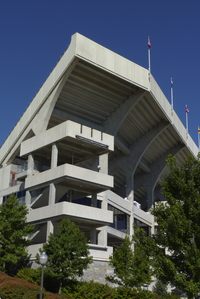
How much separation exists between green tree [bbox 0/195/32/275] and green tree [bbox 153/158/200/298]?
17616 mm

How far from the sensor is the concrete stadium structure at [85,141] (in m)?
43.0

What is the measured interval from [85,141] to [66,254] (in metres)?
13.2

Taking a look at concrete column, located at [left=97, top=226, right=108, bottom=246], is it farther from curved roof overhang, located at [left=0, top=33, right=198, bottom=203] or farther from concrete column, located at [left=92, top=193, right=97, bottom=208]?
curved roof overhang, located at [left=0, top=33, right=198, bottom=203]

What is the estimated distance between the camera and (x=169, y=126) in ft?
188

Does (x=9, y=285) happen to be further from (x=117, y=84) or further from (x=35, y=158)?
(x=117, y=84)

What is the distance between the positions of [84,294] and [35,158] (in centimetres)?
2050

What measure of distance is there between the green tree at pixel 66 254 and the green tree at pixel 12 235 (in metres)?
5.18

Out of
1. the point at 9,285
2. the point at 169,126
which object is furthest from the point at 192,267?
the point at 169,126

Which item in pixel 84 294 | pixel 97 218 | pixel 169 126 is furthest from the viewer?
pixel 169 126

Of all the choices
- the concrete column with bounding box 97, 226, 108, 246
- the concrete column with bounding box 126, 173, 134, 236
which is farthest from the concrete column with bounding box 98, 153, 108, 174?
the concrete column with bounding box 126, 173, 134, 236

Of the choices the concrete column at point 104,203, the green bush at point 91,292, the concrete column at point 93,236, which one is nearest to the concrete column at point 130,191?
the concrete column at point 104,203

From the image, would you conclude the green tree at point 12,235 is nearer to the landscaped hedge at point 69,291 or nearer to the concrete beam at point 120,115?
the landscaped hedge at point 69,291

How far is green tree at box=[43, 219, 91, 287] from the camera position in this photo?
109ft

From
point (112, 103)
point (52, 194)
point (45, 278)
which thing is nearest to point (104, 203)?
point (52, 194)
